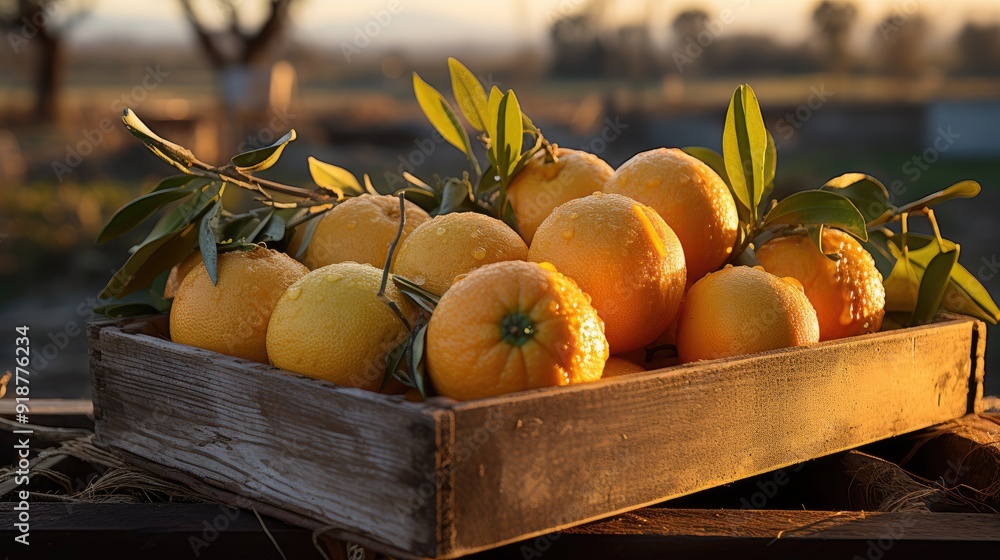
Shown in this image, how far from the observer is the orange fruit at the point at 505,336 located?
1.14 meters

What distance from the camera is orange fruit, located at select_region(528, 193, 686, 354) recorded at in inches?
51.0

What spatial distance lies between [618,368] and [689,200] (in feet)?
1.05

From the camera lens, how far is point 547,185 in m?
1.62

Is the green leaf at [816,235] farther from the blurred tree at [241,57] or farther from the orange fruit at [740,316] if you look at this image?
the blurred tree at [241,57]

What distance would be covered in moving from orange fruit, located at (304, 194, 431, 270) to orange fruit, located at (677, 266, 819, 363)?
19.3 inches

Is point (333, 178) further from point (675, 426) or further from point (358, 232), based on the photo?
point (675, 426)

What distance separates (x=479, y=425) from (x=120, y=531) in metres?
0.57

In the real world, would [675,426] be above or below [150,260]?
below

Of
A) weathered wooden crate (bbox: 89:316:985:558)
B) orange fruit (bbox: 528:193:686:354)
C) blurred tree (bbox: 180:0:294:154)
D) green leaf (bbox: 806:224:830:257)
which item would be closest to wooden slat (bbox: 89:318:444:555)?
weathered wooden crate (bbox: 89:316:985:558)

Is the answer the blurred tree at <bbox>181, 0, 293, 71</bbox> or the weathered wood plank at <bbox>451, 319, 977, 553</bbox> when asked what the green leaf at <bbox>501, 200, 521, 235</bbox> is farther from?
the blurred tree at <bbox>181, 0, 293, 71</bbox>

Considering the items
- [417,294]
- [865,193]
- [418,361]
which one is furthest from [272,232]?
[865,193]

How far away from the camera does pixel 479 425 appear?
106cm

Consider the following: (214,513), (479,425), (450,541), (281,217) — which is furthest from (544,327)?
(281,217)

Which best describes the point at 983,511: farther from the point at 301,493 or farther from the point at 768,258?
the point at 301,493
